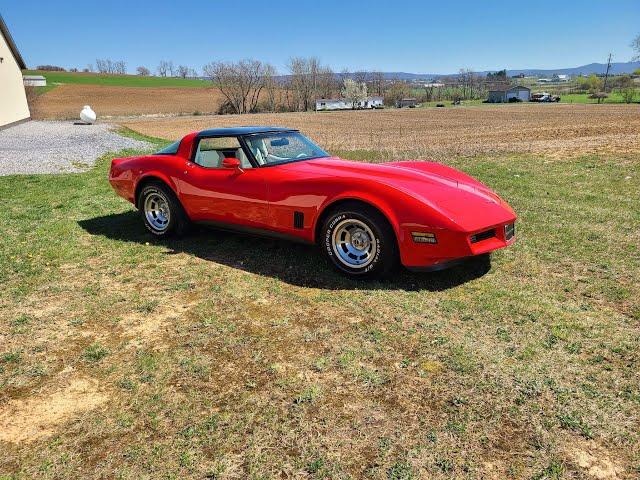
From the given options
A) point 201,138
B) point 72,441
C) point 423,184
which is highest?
point 201,138

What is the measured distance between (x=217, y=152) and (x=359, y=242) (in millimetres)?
2050

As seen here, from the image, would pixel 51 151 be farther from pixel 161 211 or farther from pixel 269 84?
pixel 269 84

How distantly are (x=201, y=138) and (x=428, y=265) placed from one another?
121 inches

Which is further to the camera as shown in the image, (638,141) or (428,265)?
(638,141)

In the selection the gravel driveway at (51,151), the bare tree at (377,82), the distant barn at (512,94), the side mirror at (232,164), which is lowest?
the gravel driveway at (51,151)

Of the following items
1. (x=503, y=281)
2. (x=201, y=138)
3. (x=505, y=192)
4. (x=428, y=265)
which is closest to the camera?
(x=428, y=265)

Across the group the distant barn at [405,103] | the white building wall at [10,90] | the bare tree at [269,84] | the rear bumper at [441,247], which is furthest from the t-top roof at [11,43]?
the distant barn at [405,103]

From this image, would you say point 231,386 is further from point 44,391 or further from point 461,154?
point 461,154

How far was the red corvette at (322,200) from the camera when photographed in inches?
150

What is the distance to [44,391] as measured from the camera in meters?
2.70

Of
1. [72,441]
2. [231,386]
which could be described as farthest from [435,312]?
[72,441]

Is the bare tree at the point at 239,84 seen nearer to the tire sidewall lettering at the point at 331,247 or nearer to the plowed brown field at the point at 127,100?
the plowed brown field at the point at 127,100

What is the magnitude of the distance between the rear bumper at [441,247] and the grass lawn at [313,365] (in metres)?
0.26

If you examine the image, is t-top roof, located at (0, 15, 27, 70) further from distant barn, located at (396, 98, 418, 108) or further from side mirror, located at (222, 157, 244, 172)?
distant barn, located at (396, 98, 418, 108)
